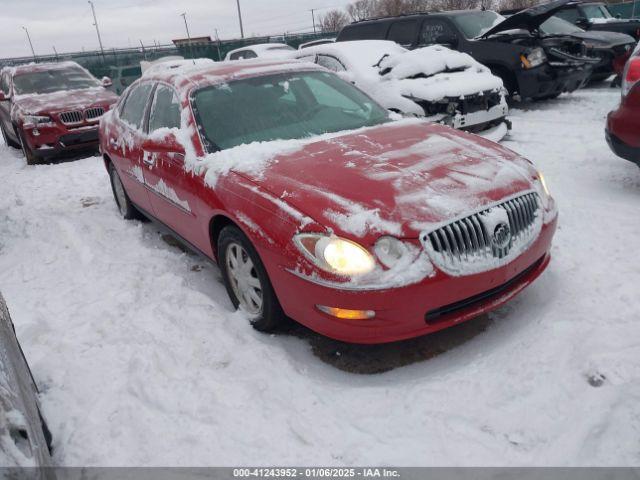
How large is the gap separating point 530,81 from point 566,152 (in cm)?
264

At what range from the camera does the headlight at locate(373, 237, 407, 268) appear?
245cm

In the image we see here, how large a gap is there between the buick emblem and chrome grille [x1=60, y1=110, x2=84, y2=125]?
843 centimetres

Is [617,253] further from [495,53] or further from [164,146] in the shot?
[495,53]

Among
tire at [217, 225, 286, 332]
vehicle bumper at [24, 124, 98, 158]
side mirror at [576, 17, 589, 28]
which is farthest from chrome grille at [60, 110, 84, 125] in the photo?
side mirror at [576, 17, 589, 28]

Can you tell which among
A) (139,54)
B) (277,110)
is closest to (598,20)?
(277,110)

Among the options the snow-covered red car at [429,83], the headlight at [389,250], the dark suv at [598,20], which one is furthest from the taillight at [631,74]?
the dark suv at [598,20]

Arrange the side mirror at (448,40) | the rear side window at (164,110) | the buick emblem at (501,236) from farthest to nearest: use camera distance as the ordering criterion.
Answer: the side mirror at (448,40)
the rear side window at (164,110)
the buick emblem at (501,236)

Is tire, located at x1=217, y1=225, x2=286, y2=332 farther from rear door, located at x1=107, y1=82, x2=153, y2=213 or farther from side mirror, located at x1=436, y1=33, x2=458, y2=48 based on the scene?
side mirror, located at x1=436, y1=33, x2=458, y2=48

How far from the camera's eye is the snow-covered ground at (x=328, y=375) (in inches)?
88.8

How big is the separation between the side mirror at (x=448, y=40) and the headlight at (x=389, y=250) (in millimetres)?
7906

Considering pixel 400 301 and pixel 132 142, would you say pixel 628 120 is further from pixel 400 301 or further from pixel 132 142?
pixel 132 142

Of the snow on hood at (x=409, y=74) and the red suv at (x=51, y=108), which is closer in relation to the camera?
the snow on hood at (x=409, y=74)

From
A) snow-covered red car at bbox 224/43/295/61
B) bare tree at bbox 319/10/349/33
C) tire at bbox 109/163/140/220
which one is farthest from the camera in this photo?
bare tree at bbox 319/10/349/33

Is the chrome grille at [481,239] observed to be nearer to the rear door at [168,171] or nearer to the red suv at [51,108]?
the rear door at [168,171]
